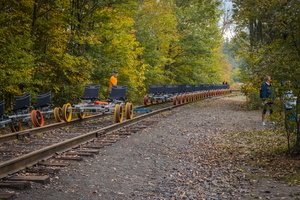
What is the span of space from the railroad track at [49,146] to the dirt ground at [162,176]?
0.34 meters

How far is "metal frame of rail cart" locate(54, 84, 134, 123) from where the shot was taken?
38.9 feet

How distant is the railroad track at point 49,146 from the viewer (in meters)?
5.38

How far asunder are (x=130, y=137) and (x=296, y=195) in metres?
5.50

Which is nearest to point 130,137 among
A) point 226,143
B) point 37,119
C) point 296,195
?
point 226,143

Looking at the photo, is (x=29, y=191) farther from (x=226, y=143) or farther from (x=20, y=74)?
(x=20, y=74)

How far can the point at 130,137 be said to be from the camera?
9.49m

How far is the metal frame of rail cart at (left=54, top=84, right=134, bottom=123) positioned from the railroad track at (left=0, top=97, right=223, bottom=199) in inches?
12.6

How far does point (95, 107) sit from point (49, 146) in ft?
16.5

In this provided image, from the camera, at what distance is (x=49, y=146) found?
698cm

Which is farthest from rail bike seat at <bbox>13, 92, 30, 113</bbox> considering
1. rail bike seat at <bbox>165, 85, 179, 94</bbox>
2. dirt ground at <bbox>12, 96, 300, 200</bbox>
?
rail bike seat at <bbox>165, 85, 179, 94</bbox>

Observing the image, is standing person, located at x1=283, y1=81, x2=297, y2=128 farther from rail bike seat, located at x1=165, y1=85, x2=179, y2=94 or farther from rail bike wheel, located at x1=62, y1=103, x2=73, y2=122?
rail bike seat, located at x1=165, y1=85, x2=179, y2=94

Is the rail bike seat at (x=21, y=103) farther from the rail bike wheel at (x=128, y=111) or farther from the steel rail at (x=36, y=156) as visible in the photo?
the rail bike wheel at (x=128, y=111)

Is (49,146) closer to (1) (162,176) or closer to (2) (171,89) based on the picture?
(1) (162,176)

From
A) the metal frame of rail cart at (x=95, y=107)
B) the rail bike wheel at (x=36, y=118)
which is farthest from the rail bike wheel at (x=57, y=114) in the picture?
the rail bike wheel at (x=36, y=118)
